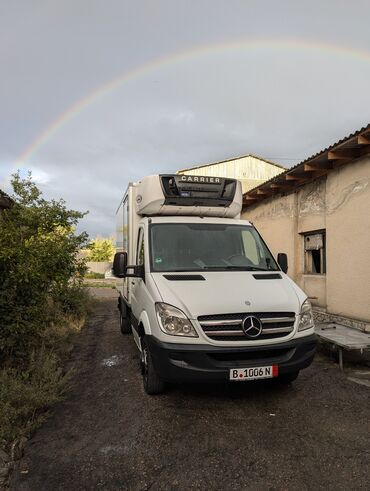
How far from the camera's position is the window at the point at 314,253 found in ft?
30.5

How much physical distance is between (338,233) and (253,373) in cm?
549

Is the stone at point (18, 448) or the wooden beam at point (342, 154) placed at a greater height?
the wooden beam at point (342, 154)

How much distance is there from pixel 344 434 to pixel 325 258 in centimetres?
621

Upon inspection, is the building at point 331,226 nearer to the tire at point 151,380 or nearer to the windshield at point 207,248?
the windshield at point 207,248

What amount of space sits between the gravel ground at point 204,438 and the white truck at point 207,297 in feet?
1.46

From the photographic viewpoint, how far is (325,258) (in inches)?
362

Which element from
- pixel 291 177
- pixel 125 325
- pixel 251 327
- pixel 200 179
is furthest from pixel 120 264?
pixel 291 177

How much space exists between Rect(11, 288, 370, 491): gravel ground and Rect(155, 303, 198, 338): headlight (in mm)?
955

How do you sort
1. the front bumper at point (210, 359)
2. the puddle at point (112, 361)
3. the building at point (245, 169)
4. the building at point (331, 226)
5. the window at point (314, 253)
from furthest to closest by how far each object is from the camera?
1. the building at point (245, 169)
2. the window at point (314, 253)
3. the building at point (331, 226)
4. the puddle at point (112, 361)
5. the front bumper at point (210, 359)

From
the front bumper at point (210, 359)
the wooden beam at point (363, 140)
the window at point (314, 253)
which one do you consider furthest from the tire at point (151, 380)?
the window at point (314, 253)

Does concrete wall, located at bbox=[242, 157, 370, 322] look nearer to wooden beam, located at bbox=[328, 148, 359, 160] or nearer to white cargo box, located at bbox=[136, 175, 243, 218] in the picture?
wooden beam, located at bbox=[328, 148, 359, 160]

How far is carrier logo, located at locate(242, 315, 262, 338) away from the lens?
3730mm

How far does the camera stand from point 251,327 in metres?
3.73

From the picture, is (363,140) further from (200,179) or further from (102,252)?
(102,252)
